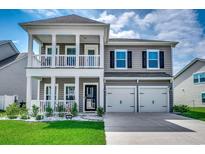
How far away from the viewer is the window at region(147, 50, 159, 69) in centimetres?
1948

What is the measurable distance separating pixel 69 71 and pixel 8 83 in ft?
33.9

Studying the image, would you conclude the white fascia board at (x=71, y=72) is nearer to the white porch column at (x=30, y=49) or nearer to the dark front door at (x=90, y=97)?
the white porch column at (x=30, y=49)

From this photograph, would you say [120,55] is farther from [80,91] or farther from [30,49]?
[30,49]

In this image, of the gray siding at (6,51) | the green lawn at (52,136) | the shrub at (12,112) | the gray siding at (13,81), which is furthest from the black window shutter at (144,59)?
the gray siding at (6,51)

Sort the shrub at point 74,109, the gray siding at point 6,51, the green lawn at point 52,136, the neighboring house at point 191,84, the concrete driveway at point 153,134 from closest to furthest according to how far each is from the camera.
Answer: the green lawn at point 52,136, the concrete driveway at point 153,134, the shrub at point 74,109, the neighboring house at point 191,84, the gray siding at point 6,51

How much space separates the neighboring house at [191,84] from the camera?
26.1 m

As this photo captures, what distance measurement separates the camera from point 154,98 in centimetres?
1898

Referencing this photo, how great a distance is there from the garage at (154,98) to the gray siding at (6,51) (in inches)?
605

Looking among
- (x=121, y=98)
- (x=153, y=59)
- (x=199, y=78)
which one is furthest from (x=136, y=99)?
(x=199, y=78)

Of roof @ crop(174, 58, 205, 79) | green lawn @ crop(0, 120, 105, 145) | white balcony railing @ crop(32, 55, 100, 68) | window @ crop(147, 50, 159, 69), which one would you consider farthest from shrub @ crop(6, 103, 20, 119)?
roof @ crop(174, 58, 205, 79)

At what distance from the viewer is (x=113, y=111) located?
18.7 m

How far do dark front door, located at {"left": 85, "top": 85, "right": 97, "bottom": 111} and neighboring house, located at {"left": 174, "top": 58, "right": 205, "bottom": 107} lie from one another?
40.6 ft
